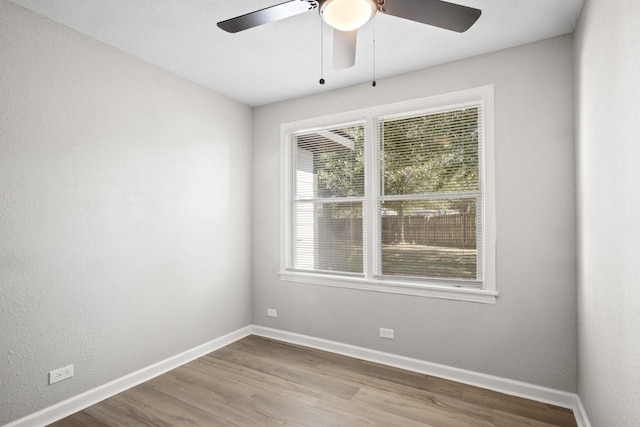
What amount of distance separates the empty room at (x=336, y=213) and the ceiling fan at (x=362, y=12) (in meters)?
0.01

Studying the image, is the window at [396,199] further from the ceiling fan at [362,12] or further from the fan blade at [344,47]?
the ceiling fan at [362,12]

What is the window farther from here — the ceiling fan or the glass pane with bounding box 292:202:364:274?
the ceiling fan

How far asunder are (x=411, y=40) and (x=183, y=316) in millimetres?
3106

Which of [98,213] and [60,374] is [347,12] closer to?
[98,213]

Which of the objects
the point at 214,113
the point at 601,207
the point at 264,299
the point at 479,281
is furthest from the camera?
the point at 264,299

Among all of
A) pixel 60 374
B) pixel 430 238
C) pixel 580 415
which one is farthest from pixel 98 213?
pixel 580 415

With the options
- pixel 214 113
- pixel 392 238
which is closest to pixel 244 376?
pixel 392 238

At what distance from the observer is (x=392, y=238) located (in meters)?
3.20

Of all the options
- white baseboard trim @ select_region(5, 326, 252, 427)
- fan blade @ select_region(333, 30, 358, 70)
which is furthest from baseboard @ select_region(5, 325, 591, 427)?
fan blade @ select_region(333, 30, 358, 70)

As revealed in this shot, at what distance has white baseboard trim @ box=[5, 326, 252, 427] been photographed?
2.19 m

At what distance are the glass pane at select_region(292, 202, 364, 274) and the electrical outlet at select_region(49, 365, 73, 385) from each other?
213 cm

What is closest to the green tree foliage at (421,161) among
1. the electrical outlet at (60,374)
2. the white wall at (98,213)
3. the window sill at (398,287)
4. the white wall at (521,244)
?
the white wall at (521,244)

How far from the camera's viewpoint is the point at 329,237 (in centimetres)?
359

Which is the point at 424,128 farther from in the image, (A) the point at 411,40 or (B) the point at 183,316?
(B) the point at 183,316
